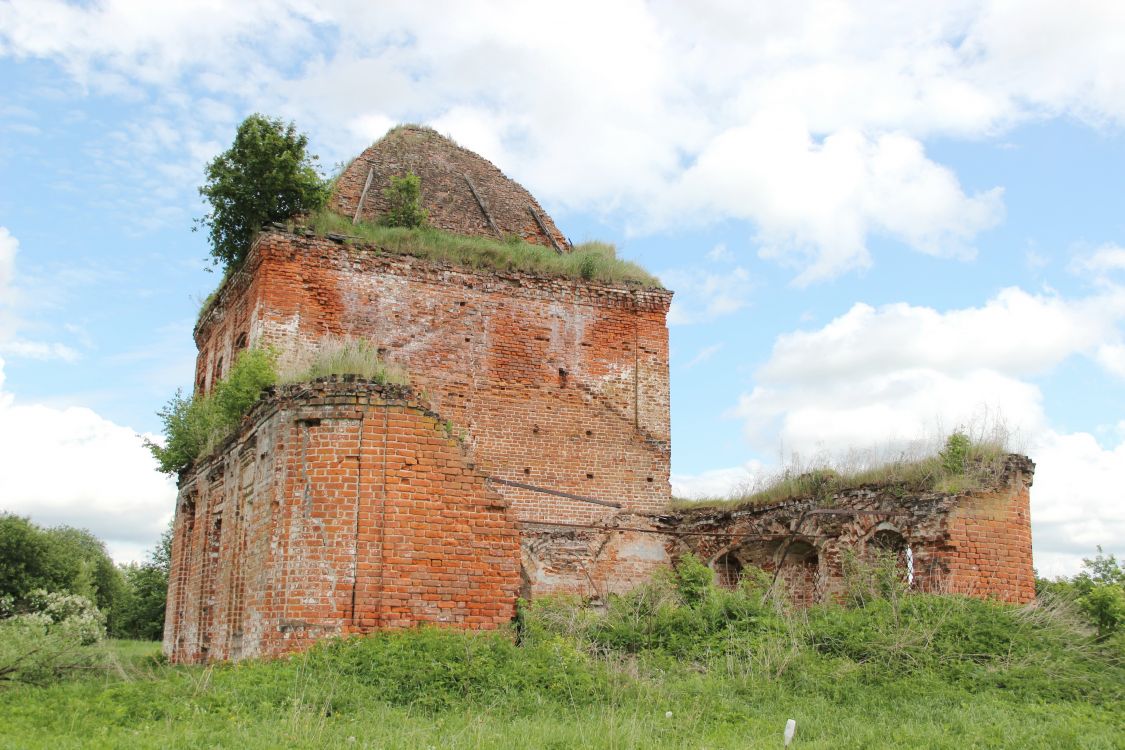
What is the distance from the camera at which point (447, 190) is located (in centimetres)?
1850

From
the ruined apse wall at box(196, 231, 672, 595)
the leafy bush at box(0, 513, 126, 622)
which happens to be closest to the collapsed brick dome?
the ruined apse wall at box(196, 231, 672, 595)

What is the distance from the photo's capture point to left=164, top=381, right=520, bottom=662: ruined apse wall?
8898mm

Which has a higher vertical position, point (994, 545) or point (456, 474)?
point (456, 474)

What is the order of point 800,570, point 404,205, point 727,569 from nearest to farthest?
1. point 800,570
2. point 727,569
3. point 404,205

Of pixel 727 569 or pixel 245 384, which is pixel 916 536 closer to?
pixel 727 569

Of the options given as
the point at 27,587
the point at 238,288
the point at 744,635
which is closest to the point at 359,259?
the point at 238,288

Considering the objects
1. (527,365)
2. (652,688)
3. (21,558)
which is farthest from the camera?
(21,558)

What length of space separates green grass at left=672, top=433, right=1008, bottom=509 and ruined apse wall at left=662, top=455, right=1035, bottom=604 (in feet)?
0.33

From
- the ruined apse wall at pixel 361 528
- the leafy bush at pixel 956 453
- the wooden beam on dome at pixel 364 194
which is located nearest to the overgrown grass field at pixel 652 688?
the ruined apse wall at pixel 361 528

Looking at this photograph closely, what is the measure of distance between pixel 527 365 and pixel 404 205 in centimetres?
381

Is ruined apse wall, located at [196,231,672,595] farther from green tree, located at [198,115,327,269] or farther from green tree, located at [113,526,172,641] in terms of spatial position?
green tree, located at [113,526,172,641]

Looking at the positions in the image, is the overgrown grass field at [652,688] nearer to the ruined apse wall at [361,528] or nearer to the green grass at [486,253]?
the ruined apse wall at [361,528]

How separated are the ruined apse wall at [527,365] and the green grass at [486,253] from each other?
0.20 m

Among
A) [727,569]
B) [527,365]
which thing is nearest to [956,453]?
[727,569]
